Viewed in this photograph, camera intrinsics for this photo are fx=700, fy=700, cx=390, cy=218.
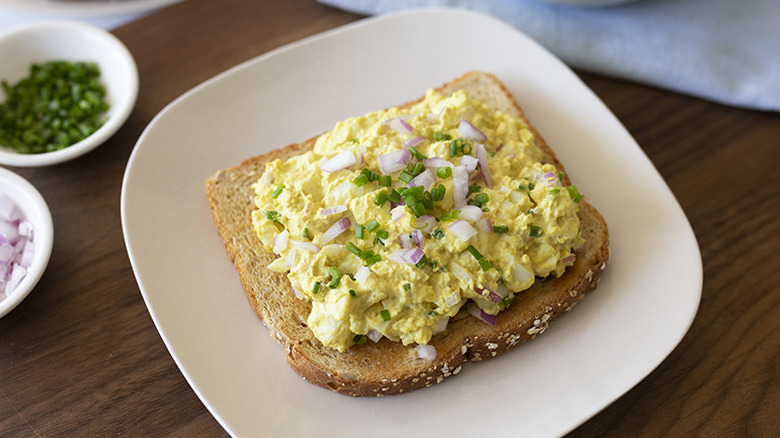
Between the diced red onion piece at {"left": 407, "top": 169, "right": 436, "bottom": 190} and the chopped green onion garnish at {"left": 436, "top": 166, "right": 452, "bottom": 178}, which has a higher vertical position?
the chopped green onion garnish at {"left": 436, "top": 166, "right": 452, "bottom": 178}

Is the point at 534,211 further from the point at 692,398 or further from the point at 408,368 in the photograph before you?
the point at 692,398

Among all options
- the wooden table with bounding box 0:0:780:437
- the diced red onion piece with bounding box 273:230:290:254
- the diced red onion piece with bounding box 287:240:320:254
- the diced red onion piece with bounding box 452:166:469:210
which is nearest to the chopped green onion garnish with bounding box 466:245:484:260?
the diced red onion piece with bounding box 452:166:469:210

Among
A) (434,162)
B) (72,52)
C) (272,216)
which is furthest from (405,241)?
(72,52)

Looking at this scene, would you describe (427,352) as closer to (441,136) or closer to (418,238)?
(418,238)

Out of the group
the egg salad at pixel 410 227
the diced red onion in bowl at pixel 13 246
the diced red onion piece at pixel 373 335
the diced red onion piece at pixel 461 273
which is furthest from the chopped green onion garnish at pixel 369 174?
the diced red onion in bowl at pixel 13 246

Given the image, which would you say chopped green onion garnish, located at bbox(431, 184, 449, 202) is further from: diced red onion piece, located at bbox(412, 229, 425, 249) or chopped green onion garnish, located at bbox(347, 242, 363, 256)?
chopped green onion garnish, located at bbox(347, 242, 363, 256)

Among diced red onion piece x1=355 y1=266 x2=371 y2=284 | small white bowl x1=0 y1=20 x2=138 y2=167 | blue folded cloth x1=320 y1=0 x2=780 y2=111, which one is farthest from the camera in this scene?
blue folded cloth x1=320 y1=0 x2=780 y2=111
